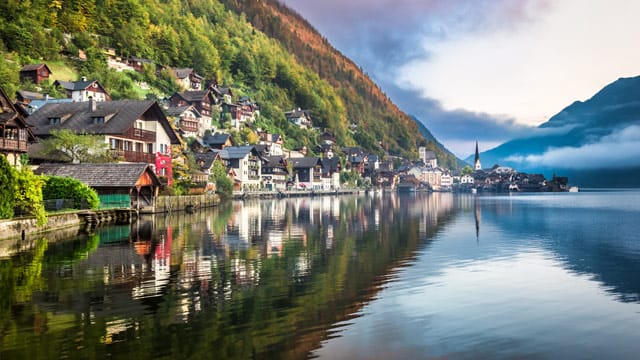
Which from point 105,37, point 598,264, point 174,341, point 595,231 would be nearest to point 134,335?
point 174,341

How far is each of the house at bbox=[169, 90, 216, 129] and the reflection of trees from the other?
11924 centimetres

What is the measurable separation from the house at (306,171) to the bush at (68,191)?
405ft

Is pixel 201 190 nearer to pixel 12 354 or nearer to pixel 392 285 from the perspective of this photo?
pixel 392 285

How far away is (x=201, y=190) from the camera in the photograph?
283ft

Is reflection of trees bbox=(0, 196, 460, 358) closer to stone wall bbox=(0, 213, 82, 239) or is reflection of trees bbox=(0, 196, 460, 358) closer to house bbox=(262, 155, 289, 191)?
stone wall bbox=(0, 213, 82, 239)

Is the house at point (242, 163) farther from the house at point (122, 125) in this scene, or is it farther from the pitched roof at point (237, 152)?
the house at point (122, 125)

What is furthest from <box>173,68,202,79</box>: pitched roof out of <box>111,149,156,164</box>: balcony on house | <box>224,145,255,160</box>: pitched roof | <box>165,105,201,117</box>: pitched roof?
<box>111,149,156,164</box>: balcony on house

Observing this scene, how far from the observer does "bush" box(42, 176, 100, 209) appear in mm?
50562

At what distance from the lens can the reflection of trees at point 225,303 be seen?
48.3 feet

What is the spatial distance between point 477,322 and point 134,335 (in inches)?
450

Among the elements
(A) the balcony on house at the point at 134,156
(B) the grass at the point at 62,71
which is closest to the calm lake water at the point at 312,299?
(A) the balcony on house at the point at 134,156

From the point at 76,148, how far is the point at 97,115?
21.5 feet

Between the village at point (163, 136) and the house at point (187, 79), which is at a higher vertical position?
the house at point (187, 79)

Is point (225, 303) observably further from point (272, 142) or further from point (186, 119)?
point (272, 142)
